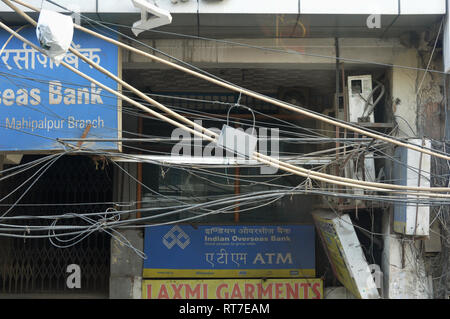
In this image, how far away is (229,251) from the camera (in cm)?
758

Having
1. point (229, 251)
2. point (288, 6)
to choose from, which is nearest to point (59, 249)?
point (229, 251)

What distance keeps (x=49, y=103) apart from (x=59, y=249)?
3.03 metres

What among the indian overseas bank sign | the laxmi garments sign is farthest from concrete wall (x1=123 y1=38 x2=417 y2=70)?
the laxmi garments sign

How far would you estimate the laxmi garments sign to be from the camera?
7.49 m

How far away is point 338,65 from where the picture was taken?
6.53 m

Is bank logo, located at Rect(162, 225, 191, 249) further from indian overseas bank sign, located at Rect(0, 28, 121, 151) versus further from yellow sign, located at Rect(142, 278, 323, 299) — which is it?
indian overseas bank sign, located at Rect(0, 28, 121, 151)

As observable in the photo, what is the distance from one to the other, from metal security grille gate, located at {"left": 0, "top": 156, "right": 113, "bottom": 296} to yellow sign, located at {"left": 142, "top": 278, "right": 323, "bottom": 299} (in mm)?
1027

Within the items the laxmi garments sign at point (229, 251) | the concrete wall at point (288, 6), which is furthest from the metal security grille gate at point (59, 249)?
the concrete wall at point (288, 6)

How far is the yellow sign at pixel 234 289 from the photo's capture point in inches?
290

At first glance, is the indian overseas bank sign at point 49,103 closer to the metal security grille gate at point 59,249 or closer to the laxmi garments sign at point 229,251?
the metal security grille gate at point 59,249

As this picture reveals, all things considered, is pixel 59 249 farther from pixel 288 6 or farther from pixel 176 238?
pixel 288 6

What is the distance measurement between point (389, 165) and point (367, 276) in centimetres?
151

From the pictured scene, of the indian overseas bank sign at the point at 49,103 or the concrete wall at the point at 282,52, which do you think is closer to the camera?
the indian overseas bank sign at the point at 49,103

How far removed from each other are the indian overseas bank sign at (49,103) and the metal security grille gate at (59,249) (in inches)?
83.8
